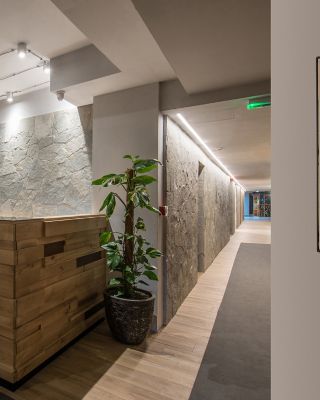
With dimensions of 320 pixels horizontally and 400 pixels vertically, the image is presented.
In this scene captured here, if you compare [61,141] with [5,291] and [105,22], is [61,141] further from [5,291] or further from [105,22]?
[5,291]

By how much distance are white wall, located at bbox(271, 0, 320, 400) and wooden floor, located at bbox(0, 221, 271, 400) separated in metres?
1.41

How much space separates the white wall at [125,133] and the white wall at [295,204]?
1.86 meters

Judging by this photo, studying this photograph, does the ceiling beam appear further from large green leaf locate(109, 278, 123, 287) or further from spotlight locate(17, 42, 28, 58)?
large green leaf locate(109, 278, 123, 287)

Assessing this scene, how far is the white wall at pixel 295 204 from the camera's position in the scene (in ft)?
2.03

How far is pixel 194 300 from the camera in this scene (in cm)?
333

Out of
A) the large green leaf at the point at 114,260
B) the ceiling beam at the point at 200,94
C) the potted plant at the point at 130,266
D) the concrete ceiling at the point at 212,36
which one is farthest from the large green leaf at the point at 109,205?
the concrete ceiling at the point at 212,36

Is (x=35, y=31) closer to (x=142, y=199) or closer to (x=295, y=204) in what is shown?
(x=142, y=199)

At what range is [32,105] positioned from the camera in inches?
139

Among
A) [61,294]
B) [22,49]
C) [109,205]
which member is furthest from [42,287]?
[22,49]

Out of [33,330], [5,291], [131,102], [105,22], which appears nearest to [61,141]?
[131,102]

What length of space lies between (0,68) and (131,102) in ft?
6.05

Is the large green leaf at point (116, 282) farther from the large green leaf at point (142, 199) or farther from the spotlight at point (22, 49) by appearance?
the spotlight at point (22, 49)

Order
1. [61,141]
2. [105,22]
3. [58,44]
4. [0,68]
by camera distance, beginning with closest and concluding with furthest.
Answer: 1. [105,22]
2. [58,44]
3. [0,68]
4. [61,141]

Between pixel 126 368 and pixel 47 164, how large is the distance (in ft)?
8.99
